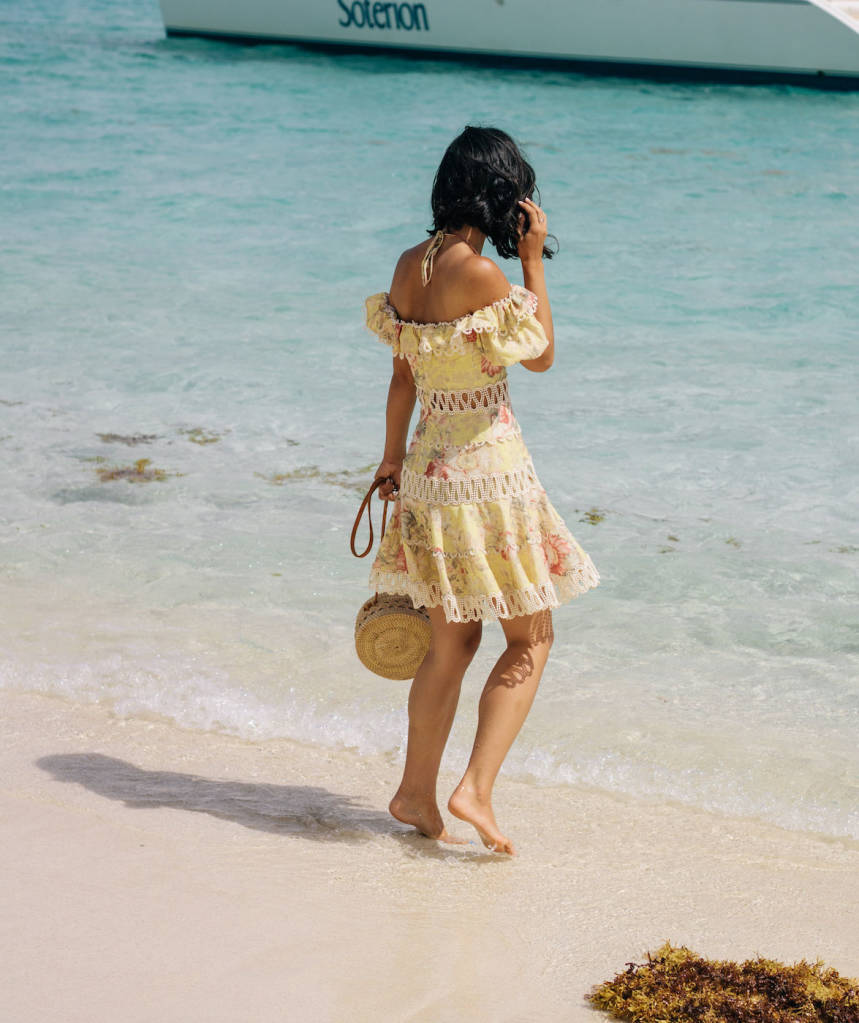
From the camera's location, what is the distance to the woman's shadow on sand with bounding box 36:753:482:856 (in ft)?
9.74

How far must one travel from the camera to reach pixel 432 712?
2.89 metres

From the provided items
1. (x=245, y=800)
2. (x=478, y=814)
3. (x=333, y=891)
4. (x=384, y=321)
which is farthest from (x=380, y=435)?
(x=333, y=891)

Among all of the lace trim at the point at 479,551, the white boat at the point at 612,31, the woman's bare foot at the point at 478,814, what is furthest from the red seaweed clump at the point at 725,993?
the white boat at the point at 612,31

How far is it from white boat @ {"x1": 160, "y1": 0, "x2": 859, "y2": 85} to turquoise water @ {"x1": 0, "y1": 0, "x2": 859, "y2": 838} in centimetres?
331

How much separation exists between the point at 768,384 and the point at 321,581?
3.98 m

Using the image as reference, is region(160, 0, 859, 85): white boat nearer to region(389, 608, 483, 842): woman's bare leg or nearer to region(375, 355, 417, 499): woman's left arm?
region(375, 355, 417, 499): woman's left arm

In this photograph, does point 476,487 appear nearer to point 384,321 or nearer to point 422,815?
point 384,321

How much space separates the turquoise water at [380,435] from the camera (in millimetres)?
3846

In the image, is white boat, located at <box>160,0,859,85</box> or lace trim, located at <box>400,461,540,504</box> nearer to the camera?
lace trim, located at <box>400,461,540,504</box>

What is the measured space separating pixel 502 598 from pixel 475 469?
11.0 inches

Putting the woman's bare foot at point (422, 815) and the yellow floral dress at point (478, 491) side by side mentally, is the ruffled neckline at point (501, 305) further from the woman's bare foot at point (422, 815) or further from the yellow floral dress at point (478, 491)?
the woman's bare foot at point (422, 815)

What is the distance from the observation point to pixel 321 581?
15.8 feet

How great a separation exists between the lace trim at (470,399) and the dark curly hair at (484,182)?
11.7 inches

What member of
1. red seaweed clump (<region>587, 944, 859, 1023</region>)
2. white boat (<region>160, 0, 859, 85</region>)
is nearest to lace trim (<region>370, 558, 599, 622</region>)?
red seaweed clump (<region>587, 944, 859, 1023</region>)
